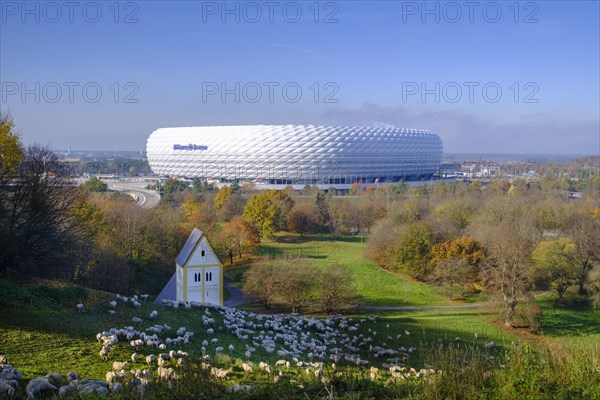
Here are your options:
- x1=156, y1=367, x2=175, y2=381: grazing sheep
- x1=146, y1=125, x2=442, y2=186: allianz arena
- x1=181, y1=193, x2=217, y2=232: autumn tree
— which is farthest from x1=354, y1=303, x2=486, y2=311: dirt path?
x1=146, y1=125, x2=442, y2=186: allianz arena

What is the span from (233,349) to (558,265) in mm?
21584

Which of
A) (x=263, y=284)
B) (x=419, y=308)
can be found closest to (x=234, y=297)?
(x=263, y=284)

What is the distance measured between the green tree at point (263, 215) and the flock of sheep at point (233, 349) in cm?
2278

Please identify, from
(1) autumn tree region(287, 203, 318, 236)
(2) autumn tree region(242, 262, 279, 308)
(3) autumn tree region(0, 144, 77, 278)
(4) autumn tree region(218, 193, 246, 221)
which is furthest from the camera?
(4) autumn tree region(218, 193, 246, 221)

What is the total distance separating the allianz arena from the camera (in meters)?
86.0

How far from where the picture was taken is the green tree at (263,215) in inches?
1631

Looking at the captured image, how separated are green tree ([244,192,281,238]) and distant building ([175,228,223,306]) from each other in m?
18.4

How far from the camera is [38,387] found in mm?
6418

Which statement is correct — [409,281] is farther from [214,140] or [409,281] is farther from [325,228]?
[214,140]

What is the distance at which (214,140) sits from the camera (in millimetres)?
89875

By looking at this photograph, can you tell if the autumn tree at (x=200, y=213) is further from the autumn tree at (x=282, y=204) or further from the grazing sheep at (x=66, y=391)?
the grazing sheep at (x=66, y=391)

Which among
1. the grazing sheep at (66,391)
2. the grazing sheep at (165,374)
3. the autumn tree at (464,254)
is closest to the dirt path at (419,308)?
the autumn tree at (464,254)

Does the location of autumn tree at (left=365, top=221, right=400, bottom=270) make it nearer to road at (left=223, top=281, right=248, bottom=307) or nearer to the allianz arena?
road at (left=223, top=281, right=248, bottom=307)

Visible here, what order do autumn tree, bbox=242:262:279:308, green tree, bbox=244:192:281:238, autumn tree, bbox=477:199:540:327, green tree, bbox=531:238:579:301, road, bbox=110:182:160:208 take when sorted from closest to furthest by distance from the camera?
autumn tree, bbox=477:199:540:327, autumn tree, bbox=242:262:279:308, green tree, bbox=531:238:579:301, green tree, bbox=244:192:281:238, road, bbox=110:182:160:208
